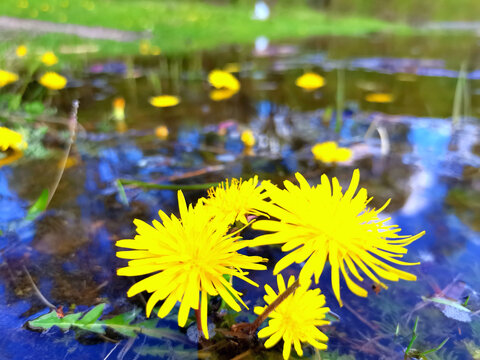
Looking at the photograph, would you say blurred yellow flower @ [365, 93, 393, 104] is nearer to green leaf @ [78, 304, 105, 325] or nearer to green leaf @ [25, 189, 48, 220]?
green leaf @ [25, 189, 48, 220]

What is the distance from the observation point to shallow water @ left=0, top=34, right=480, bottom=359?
861 millimetres

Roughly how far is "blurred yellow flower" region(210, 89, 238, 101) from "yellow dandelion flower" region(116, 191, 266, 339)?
2156mm

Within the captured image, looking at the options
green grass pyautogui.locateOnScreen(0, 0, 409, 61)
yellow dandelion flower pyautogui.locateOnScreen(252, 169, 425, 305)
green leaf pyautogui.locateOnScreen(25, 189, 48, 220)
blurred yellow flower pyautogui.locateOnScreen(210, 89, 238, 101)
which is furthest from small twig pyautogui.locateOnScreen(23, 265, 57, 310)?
green grass pyautogui.locateOnScreen(0, 0, 409, 61)

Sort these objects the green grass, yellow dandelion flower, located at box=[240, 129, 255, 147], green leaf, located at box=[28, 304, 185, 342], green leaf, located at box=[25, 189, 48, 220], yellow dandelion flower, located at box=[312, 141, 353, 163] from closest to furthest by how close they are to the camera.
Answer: green leaf, located at box=[28, 304, 185, 342]
green leaf, located at box=[25, 189, 48, 220]
yellow dandelion flower, located at box=[312, 141, 353, 163]
yellow dandelion flower, located at box=[240, 129, 255, 147]
the green grass

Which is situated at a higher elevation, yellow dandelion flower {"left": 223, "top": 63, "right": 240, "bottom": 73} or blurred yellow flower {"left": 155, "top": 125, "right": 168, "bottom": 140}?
yellow dandelion flower {"left": 223, "top": 63, "right": 240, "bottom": 73}

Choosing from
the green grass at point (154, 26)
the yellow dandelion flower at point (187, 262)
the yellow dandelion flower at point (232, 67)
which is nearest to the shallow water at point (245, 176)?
the yellow dandelion flower at point (187, 262)

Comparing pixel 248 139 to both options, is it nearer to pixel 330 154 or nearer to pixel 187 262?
pixel 330 154

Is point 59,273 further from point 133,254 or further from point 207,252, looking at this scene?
point 207,252

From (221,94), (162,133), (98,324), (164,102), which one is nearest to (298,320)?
(98,324)

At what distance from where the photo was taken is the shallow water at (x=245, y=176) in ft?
2.82

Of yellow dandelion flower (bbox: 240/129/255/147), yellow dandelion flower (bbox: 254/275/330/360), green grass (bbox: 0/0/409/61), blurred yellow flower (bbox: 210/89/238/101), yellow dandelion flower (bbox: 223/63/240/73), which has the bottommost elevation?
yellow dandelion flower (bbox: 254/275/330/360)

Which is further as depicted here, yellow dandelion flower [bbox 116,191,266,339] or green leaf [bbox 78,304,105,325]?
green leaf [bbox 78,304,105,325]

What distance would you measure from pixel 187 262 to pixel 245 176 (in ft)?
3.04

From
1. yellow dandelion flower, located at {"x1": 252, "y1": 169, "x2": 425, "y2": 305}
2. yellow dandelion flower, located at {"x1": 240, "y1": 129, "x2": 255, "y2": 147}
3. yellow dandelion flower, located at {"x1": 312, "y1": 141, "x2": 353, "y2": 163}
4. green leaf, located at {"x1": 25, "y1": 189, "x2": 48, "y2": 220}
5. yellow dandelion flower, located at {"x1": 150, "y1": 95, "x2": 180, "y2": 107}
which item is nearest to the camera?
yellow dandelion flower, located at {"x1": 252, "y1": 169, "x2": 425, "y2": 305}
